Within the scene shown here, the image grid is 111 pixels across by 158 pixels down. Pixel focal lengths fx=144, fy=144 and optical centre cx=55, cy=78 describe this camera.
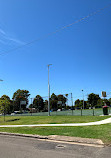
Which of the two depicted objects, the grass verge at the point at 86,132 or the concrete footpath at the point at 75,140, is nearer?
the concrete footpath at the point at 75,140

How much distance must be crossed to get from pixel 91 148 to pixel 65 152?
115 centimetres

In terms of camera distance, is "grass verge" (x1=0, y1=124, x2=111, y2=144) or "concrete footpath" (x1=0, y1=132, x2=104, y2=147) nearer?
"concrete footpath" (x1=0, y1=132, x2=104, y2=147)

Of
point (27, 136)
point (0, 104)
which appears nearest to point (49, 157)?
point (27, 136)

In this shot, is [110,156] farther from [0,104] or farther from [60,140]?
[0,104]

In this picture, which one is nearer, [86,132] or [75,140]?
[75,140]

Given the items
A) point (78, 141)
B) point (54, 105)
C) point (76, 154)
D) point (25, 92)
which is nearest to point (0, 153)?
point (76, 154)

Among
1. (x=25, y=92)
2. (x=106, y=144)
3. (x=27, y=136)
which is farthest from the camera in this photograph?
(x=25, y=92)

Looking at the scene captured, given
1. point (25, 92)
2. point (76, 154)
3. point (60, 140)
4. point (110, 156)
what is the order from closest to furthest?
point (110, 156)
point (76, 154)
point (60, 140)
point (25, 92)

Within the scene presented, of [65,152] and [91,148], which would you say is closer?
[65,152]

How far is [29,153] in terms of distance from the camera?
5.54 m

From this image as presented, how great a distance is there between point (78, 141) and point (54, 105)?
8024cm

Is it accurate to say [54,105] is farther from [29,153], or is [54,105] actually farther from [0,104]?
[29,153]

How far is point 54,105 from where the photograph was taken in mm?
86188

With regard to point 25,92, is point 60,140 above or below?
below
